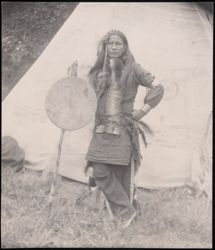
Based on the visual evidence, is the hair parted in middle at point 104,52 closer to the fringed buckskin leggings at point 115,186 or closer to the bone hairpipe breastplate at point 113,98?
the bone hairpipe breastplate at point 113,98

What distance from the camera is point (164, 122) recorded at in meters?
7.56

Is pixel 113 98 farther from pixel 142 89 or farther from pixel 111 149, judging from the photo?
pixel 111 149

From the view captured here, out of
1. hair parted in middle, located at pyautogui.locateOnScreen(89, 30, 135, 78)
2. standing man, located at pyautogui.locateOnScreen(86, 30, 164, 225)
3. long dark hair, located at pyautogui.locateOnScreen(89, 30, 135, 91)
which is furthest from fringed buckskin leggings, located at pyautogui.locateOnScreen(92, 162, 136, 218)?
hair parted in middle, located at pyautogui.locateOnScreen(89, 30, 135, 78)

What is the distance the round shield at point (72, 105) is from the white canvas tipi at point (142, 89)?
0.12 m

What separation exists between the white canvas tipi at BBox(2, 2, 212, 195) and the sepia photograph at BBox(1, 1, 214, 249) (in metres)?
0.01

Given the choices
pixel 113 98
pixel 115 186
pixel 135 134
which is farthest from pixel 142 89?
pixel 115 186

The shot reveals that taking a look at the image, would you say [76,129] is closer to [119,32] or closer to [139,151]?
[139,151]

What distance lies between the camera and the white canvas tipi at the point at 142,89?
7258mm

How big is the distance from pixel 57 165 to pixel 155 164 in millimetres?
1169

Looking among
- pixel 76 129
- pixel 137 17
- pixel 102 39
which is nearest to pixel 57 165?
pixel 76 129

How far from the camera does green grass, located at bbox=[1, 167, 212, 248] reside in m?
6.83

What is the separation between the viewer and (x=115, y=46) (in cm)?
707

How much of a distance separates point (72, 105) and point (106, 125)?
0.44 meters

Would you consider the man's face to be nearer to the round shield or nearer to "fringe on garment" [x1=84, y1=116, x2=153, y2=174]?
the round shield
